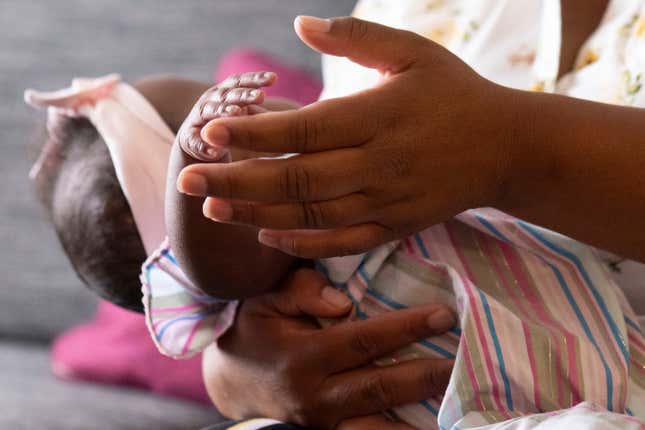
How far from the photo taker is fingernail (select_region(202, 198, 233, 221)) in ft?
2.02

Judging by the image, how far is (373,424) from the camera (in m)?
0.84

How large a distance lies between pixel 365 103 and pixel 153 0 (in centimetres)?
131

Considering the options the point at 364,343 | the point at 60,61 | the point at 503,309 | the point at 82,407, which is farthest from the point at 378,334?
the point at 60,61

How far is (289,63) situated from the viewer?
68.1 inches

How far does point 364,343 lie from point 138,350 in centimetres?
90

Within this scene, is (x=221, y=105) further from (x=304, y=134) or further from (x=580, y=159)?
(x=580, y=159)

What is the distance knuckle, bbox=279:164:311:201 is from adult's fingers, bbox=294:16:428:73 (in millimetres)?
100

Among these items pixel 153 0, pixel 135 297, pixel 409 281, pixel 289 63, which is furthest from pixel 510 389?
pixel 153 0

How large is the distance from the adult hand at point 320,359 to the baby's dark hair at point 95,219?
0.15m

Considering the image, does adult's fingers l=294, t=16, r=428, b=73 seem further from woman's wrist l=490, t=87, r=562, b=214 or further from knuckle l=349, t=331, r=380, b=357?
knuckle l=349, t=331, r=380, b=357

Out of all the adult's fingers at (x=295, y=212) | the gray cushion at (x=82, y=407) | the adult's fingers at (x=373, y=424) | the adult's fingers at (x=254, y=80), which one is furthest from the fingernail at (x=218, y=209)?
the gray cushion at (x=82, y=407)

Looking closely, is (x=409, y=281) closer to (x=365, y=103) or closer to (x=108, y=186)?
(x=365, y=103)

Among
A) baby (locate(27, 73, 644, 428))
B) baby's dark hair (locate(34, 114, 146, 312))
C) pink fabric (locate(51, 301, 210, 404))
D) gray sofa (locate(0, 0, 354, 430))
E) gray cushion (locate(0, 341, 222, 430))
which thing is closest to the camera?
baby (locate(27, 73, 644, 428))

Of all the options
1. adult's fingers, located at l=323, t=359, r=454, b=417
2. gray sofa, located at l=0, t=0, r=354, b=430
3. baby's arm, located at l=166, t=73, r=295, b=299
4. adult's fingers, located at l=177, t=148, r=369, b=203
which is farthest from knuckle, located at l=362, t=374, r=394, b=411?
gray sofa, located at l=0, t=0, r=354, b=430
